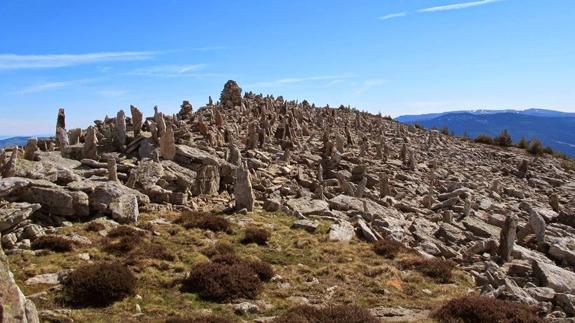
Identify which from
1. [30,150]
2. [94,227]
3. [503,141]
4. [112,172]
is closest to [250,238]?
[94,227]

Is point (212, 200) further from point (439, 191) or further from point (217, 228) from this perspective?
point (439, 191)

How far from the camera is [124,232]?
20.5 meters

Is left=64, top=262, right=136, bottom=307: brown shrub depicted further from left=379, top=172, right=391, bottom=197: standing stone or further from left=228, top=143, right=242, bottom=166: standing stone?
left=379, top=172, right=391, bottom=197: standing stone

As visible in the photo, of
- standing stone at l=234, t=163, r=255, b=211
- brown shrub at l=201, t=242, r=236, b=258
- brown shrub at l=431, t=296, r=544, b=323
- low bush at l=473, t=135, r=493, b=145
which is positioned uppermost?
low bush at l=473, t=135, r=493, b=145

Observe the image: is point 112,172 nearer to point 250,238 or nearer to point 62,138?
point 250,238

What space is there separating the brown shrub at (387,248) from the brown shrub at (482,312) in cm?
592

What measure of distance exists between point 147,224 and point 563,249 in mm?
18419

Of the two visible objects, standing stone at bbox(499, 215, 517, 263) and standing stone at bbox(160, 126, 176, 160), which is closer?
standing stone at bbox(499, 215, 517, 263)

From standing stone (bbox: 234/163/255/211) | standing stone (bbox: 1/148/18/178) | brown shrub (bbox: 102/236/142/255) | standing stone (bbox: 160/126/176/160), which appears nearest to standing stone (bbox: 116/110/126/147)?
standing stone (bbox: 160/126/176/160)

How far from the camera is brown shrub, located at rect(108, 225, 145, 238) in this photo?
66.7ft

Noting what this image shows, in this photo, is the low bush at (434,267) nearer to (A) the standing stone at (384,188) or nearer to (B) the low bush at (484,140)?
(A) the standing stone at (384,188)

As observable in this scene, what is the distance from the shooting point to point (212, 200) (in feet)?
91.4

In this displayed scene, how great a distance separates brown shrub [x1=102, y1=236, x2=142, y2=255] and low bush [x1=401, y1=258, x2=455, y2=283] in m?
9.77

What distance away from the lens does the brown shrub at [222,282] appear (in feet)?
52.3
